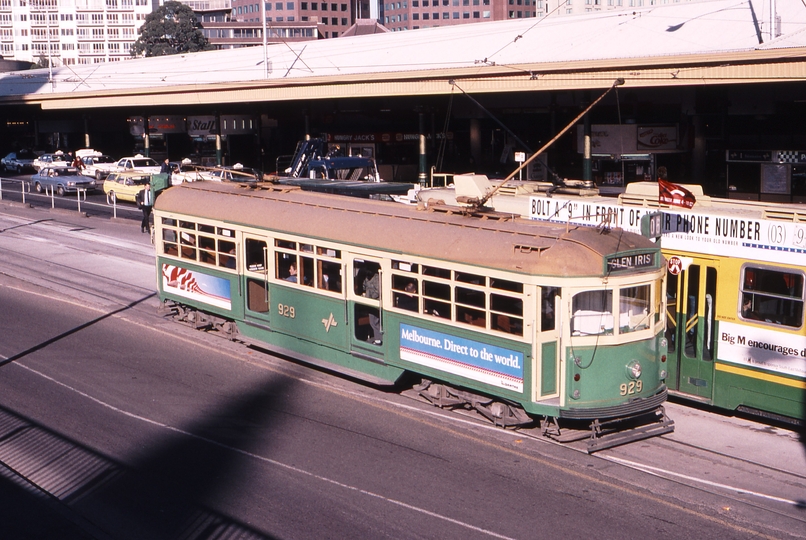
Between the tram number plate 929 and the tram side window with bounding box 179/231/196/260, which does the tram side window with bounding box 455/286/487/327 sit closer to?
the tram number plate 929

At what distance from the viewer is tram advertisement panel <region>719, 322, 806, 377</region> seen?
12484 millimetres

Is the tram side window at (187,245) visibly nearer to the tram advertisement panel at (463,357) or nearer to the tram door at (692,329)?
the tram advertisement panel at (463,357)

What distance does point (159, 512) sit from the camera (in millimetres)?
10320

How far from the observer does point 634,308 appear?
1236 cm

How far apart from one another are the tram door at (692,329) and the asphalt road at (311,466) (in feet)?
1.93

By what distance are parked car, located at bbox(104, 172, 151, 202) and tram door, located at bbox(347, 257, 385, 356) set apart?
95.2 feet

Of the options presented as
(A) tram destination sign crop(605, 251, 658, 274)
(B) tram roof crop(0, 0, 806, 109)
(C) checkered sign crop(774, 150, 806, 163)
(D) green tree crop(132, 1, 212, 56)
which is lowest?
(A) tram destination sign crop(605, 251, 658, 274)

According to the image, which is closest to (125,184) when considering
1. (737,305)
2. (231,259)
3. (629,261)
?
(231,259)

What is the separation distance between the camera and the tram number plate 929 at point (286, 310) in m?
15.9

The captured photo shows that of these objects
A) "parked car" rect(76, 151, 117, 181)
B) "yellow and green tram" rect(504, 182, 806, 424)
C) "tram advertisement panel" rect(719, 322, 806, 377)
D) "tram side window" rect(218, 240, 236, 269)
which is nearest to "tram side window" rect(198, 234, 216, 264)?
"tram side window" rect(218, 240, 236, 269)

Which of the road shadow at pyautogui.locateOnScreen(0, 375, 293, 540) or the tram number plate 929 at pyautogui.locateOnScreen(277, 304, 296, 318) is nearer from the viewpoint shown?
the road shadow at pyautogui.locateOnScreen(0, 375, 293, 540)

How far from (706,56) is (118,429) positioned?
17.3m

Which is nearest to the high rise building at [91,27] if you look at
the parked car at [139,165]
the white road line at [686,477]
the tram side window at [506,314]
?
the parked car at [139,165]

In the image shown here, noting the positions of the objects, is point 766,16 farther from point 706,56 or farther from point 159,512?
point 159,512
